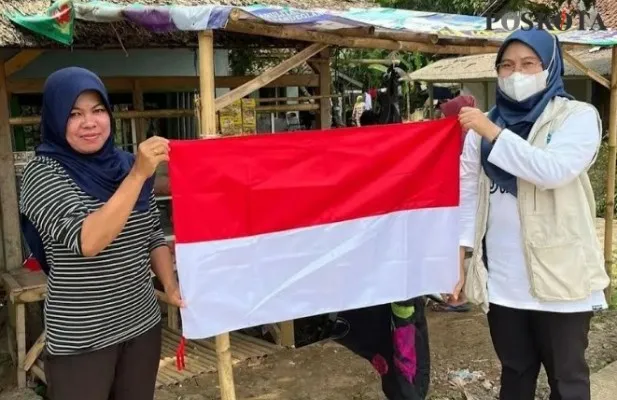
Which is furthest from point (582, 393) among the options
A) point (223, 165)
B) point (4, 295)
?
point (4, 295)

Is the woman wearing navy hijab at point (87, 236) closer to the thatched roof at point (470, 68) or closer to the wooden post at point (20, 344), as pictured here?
the wooden post at point (20, 344)

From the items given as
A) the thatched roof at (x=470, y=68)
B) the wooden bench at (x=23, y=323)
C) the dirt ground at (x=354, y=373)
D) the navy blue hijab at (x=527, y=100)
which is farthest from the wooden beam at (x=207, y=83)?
the thatched roof at (x=470, y=68)

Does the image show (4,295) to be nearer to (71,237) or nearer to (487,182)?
(71,237)

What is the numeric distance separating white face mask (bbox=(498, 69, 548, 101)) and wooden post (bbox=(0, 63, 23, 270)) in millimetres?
4094

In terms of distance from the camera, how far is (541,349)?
9.02ft

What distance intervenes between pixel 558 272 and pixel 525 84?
78 cm

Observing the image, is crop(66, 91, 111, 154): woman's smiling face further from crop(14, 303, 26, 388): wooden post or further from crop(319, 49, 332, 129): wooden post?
crop(319, 49, 332, 129): wooden post

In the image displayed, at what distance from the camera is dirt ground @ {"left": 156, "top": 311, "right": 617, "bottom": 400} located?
14.1 feet

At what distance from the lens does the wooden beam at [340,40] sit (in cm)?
308

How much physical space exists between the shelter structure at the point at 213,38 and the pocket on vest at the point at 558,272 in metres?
1.37

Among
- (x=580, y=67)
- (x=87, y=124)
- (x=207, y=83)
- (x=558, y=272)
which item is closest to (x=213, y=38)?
(x=207, y=83)

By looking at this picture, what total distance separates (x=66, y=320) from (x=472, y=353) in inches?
140

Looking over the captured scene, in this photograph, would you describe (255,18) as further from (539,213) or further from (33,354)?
(33,354)

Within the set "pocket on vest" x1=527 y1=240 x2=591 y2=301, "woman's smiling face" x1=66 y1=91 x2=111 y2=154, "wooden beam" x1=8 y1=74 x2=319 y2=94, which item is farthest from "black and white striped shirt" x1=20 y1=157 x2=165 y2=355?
"wooden beam" x1=8 y1=74 x2=319 y2=94
